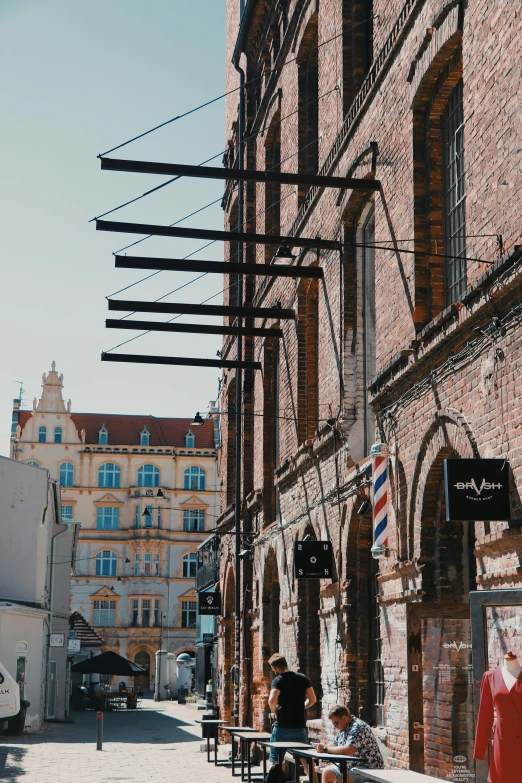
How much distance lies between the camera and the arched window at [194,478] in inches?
3159

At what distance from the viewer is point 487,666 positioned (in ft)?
27.0

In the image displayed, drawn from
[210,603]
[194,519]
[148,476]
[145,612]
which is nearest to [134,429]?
[148,476]

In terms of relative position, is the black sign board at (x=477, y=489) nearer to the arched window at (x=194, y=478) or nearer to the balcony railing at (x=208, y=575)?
the balcony railing at (x=208, y=575)

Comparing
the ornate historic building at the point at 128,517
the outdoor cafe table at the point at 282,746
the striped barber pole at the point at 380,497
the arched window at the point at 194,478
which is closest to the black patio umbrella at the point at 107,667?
the ornate historic building at the point at 128,517

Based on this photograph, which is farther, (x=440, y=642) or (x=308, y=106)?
(x=308, y=106)

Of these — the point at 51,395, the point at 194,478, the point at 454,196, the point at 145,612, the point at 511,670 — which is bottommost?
the point at 511,670

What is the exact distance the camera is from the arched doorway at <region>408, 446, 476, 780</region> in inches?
380

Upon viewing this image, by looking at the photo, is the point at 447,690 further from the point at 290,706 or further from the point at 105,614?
the point at 105,614

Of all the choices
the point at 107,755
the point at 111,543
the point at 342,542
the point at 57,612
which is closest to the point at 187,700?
the point at 57,612

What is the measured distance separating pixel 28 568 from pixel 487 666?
27.6m

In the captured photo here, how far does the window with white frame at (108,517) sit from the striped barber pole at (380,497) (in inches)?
2656

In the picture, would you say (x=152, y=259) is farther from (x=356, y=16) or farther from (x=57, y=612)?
(x=57, y=612)

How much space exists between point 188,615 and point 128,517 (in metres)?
7.96

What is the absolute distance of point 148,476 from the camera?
7988 cm
